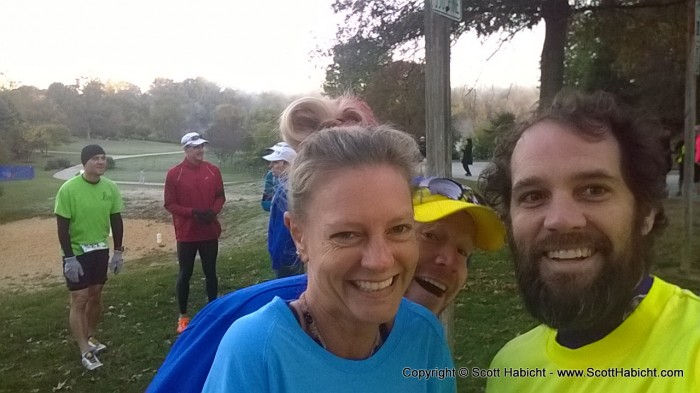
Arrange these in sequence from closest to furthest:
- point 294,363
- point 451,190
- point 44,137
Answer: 1. point 294,363
2. point 451,190
3. point 44,137

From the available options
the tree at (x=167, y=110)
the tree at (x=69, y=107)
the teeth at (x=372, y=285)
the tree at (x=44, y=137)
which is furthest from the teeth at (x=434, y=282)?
the tree at (x=69, y=107)

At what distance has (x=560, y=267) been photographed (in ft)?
4.58

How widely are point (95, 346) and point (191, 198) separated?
1.59 metres

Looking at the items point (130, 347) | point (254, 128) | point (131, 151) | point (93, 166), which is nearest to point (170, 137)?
point (131, 151)

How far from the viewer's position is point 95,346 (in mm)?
5109

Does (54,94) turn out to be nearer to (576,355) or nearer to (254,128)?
(254,128)

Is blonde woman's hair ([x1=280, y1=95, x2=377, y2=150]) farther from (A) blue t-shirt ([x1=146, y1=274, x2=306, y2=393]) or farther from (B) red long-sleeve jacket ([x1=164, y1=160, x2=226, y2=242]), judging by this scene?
(B) red long-sleeve jacket ([x1=164, y1=160, x2=226, y2=242])

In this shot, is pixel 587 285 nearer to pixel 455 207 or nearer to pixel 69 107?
pixel 455 207

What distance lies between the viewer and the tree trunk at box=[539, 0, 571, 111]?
6551 mm

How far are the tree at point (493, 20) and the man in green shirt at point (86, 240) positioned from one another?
331 centimetres

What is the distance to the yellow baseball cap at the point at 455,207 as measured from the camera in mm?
1690

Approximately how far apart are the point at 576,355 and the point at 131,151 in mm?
6870

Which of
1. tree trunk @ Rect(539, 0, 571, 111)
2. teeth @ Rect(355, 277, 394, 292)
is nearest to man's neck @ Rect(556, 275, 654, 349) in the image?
teeth @ Rect(355, 277, 394, 292)

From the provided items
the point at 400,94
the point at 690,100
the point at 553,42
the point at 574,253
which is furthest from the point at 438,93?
the point at 553,42
